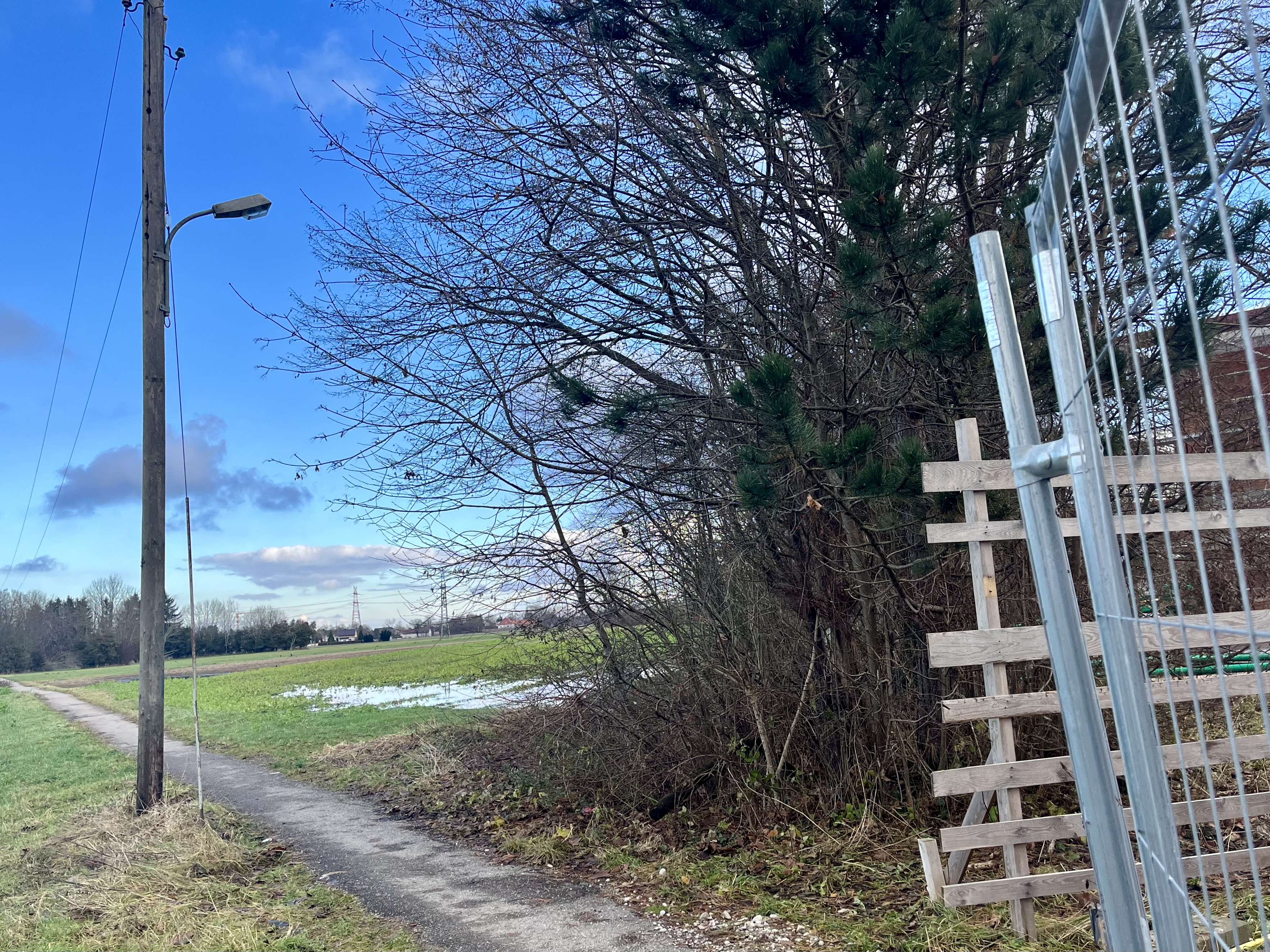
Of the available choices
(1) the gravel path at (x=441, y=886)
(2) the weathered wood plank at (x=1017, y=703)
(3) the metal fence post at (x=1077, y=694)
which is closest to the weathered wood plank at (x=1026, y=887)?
(2) the weathered wood plank at (x=1017, y=703)

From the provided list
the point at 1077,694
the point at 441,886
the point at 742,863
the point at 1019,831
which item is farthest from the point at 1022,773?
the point at 441,886

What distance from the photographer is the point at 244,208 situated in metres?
8.68

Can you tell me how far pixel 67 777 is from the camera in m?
11.8

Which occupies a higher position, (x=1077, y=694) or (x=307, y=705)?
(x=1077, y=694)

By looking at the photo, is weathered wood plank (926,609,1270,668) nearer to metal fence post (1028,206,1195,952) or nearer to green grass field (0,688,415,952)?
metal fence post (1028,206,1195,952)

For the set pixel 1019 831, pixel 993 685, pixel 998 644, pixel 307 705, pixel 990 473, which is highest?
pixel 990 473

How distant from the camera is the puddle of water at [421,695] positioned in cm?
862

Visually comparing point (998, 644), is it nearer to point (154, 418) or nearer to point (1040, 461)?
point (1040, 461)

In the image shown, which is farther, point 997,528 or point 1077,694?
point 997,528

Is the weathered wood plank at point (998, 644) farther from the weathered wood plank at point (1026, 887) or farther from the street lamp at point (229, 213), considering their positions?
the street lamp at point (229, 213)

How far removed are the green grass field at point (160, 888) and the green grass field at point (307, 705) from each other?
251 centimetres

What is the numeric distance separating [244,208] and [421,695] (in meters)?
14.6

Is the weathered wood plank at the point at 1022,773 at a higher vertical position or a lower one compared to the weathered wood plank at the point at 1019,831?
higher

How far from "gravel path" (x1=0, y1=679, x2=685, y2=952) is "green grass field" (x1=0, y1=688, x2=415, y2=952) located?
0.22 m
